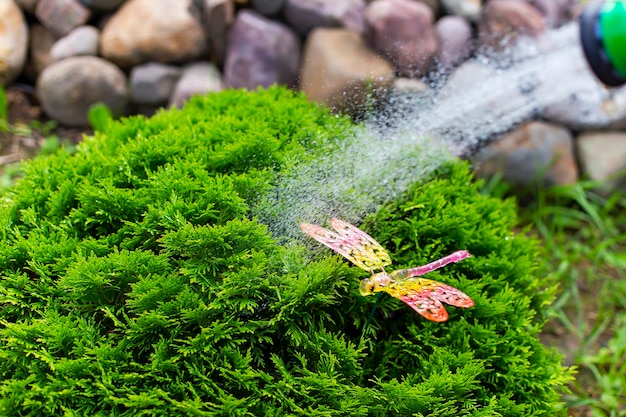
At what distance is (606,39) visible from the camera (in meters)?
2.63

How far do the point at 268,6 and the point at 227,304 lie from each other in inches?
99.2

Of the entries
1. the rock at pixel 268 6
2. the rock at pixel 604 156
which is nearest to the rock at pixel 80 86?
the rock at pixel 268 6

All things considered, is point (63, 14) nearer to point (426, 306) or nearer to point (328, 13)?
point (328, 13)

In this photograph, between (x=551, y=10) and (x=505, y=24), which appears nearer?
(x=505, y=24)

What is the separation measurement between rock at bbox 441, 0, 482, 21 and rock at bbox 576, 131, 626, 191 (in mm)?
Result: 1000

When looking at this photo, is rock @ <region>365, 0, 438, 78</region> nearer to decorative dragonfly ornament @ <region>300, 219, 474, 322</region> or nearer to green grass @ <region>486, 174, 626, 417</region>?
green grass @ <region>486, 174, 626, 417</region>

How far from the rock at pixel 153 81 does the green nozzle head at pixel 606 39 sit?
230cm

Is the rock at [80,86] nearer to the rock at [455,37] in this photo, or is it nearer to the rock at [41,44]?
the rock at [41,44]

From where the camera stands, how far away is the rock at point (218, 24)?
11.3 feet

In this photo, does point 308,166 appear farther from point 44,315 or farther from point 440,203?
point 44,315

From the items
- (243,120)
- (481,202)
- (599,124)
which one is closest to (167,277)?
(243,120)

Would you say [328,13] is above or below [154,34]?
above

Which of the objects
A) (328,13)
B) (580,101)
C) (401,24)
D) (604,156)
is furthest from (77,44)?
(604,156)

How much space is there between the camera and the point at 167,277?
1475 mm
